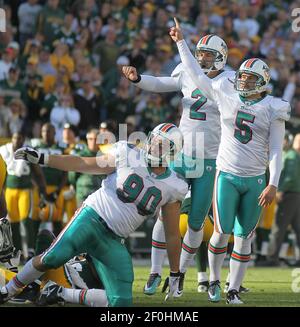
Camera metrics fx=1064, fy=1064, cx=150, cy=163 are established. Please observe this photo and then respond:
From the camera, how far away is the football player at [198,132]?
30.9 feet

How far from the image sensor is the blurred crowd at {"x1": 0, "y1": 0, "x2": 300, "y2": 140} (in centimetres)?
1512

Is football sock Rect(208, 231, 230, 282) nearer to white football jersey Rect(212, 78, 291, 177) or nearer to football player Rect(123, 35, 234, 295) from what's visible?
football player Rect(123, 35, 234, 295)

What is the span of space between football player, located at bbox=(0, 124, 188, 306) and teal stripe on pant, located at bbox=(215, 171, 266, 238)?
3.41ft

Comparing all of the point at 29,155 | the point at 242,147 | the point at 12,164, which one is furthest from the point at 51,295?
the point at 12,164

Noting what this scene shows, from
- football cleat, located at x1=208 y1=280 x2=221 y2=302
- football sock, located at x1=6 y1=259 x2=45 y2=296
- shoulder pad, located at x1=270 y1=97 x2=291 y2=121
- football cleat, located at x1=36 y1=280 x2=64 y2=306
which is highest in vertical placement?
shoulder pad, located at x1=270 y1=97 x2=291 y2=121

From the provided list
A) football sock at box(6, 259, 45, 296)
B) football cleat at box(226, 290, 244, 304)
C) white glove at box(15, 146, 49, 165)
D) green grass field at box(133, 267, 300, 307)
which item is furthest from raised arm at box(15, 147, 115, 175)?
football cleat at box(226, 290, 244, 304)

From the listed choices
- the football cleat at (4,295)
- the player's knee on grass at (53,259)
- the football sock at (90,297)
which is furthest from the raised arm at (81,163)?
the football cleat at (4,295)

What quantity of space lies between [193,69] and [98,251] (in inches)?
79.8

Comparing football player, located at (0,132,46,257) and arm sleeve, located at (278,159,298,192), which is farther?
arm sleeve, located at (278,159,298,192)

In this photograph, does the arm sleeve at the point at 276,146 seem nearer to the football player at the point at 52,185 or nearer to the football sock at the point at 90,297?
the football sock at the point at 90,297

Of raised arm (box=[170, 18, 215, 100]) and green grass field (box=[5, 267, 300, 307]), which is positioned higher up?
raised arm (box=[170, 18, 215, 100])

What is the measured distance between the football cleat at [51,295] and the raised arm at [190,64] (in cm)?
221

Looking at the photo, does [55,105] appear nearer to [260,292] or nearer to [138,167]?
[260,292]

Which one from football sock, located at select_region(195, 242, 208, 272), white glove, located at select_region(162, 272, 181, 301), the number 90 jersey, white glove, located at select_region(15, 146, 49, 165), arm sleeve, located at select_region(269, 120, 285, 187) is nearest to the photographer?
white glove, located at select_region(15, 146, 49, 165)
